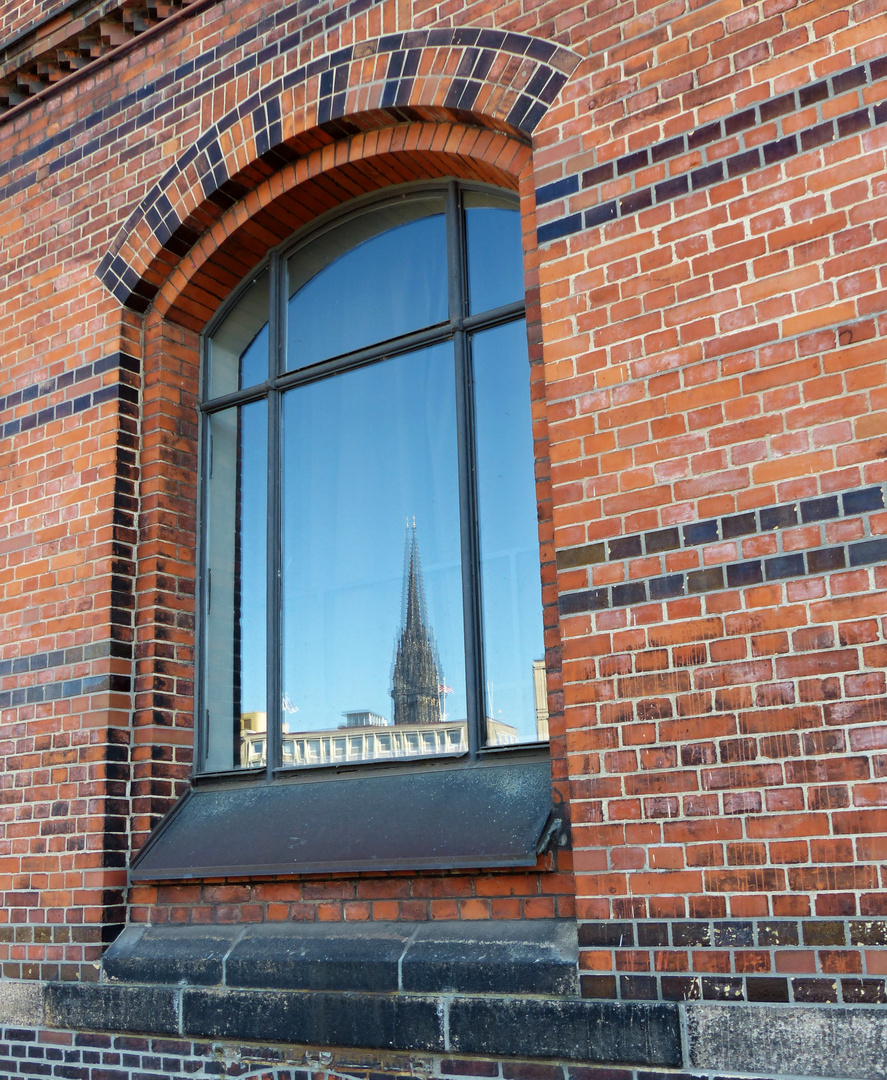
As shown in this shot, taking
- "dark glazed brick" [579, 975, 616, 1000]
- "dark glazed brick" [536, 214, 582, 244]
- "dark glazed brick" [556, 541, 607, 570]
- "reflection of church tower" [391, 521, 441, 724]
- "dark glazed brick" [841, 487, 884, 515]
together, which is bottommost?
"dark glazed brick" [579, 975, 616, 1000]

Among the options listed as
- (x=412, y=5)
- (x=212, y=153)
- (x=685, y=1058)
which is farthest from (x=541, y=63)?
(x=685, y=1058)

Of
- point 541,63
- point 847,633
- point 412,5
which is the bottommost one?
point 847,633

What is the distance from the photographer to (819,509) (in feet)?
11.5

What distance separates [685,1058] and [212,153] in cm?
462

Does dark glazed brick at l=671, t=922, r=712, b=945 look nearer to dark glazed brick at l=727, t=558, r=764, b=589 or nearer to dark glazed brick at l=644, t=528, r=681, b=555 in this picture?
dark glazed brick at l=727, t=558, r=764, b=589

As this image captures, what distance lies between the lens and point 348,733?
500 cm

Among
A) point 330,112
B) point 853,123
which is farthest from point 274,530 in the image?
point 853,123

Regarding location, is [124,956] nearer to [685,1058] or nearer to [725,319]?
[685,1058]

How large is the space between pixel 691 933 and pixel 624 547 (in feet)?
4.28

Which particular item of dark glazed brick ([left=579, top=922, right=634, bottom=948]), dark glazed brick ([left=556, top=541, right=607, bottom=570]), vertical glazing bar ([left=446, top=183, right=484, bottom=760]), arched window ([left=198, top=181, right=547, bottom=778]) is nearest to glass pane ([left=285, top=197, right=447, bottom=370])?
arched window ([left=198, top=181, right=547, bottom=778])

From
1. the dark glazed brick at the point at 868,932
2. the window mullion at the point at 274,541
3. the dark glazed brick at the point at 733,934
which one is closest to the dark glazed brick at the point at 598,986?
the dark glazed brick at the point at 733,934

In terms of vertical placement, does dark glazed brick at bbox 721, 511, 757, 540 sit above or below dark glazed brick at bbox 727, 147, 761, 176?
below

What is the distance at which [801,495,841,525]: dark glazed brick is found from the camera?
11.4 ft

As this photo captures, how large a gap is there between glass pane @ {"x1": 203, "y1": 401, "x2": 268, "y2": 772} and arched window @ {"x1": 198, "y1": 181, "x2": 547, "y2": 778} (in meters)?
0.01
